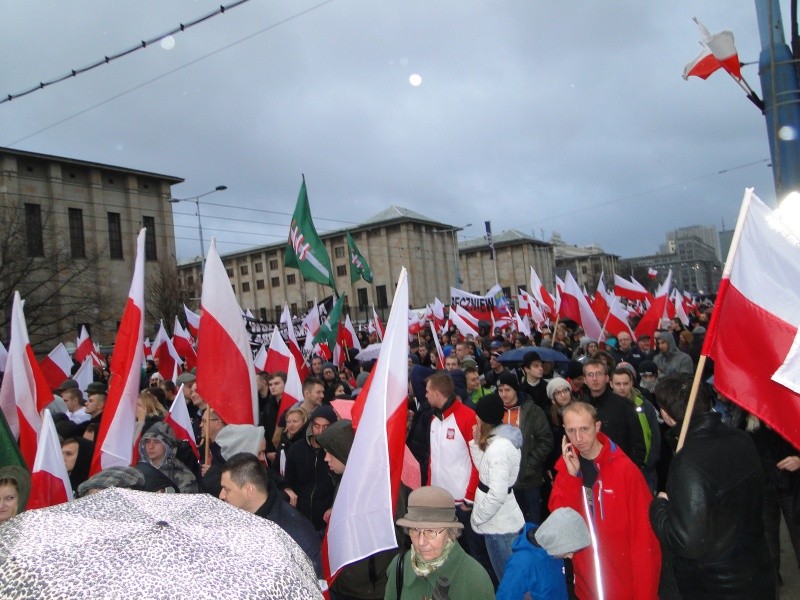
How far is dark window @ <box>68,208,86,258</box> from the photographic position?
120 feet

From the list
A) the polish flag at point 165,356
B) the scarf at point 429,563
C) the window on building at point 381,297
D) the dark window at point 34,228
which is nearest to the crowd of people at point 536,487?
the scarf at point 429,563

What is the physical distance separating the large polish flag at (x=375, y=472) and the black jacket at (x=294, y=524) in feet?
0.33

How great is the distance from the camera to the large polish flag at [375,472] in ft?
11.7

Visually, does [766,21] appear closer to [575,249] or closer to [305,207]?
[305,207]

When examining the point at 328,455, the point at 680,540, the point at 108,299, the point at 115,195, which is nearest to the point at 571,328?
the point at 328,455

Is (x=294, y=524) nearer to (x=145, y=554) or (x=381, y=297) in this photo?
(x=145, y=554)

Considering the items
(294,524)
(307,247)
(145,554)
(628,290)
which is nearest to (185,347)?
(307,247)

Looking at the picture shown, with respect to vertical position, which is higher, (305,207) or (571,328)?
(305,207)

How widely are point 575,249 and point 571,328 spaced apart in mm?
109776

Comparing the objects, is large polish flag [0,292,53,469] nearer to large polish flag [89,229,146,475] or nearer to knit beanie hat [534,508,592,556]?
large polish flag [89,229,146,475]

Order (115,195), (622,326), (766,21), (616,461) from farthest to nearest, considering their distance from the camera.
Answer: (115,195)
(622,326)
(766,21)
(616,461)

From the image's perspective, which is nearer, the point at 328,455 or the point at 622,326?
the point at 328,455

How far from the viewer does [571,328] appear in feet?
47.7

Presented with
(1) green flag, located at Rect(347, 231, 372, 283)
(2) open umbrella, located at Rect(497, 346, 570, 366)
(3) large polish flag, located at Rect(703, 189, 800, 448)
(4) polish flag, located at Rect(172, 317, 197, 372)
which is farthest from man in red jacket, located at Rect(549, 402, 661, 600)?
(4) polish flag, located at Rect(172, 317, 197, 372)
